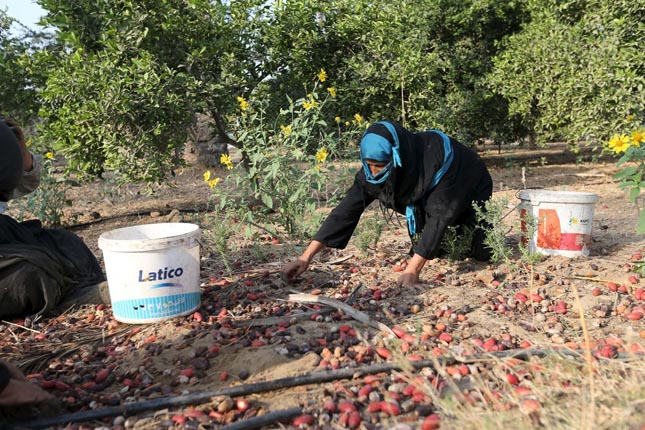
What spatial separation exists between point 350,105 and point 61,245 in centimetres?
388

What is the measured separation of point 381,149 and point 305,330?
3.41ft

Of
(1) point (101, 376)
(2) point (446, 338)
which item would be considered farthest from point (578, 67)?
(1) point (101, 376)

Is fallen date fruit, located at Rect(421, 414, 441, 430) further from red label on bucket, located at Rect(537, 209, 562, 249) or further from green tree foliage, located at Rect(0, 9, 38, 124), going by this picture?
green tree foliage, located at Rect(0, 9, 38, 124)

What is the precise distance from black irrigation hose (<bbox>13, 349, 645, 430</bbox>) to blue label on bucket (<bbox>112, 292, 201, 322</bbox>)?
Result: 2.25 feet

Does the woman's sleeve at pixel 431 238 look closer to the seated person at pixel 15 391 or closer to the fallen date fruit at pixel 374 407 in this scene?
the fallen date fruit at pixel 374 407

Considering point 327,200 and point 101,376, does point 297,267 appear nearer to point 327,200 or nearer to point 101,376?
point 101,376

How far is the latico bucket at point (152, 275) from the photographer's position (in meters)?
2.51

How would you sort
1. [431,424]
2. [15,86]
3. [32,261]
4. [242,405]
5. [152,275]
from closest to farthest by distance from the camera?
[431,424], [242,405], [152,275], [32,261], [15,86]

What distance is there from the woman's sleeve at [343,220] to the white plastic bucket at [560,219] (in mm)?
1068

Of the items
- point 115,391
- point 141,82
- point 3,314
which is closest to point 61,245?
point 3,314

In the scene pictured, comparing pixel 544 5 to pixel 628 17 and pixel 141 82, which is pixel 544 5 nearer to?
pixel 628 17

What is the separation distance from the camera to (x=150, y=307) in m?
2.58

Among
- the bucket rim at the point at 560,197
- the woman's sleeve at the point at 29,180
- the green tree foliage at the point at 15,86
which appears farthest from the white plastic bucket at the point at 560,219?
the green tree foliage at the point at 15,86

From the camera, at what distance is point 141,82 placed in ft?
15.3
